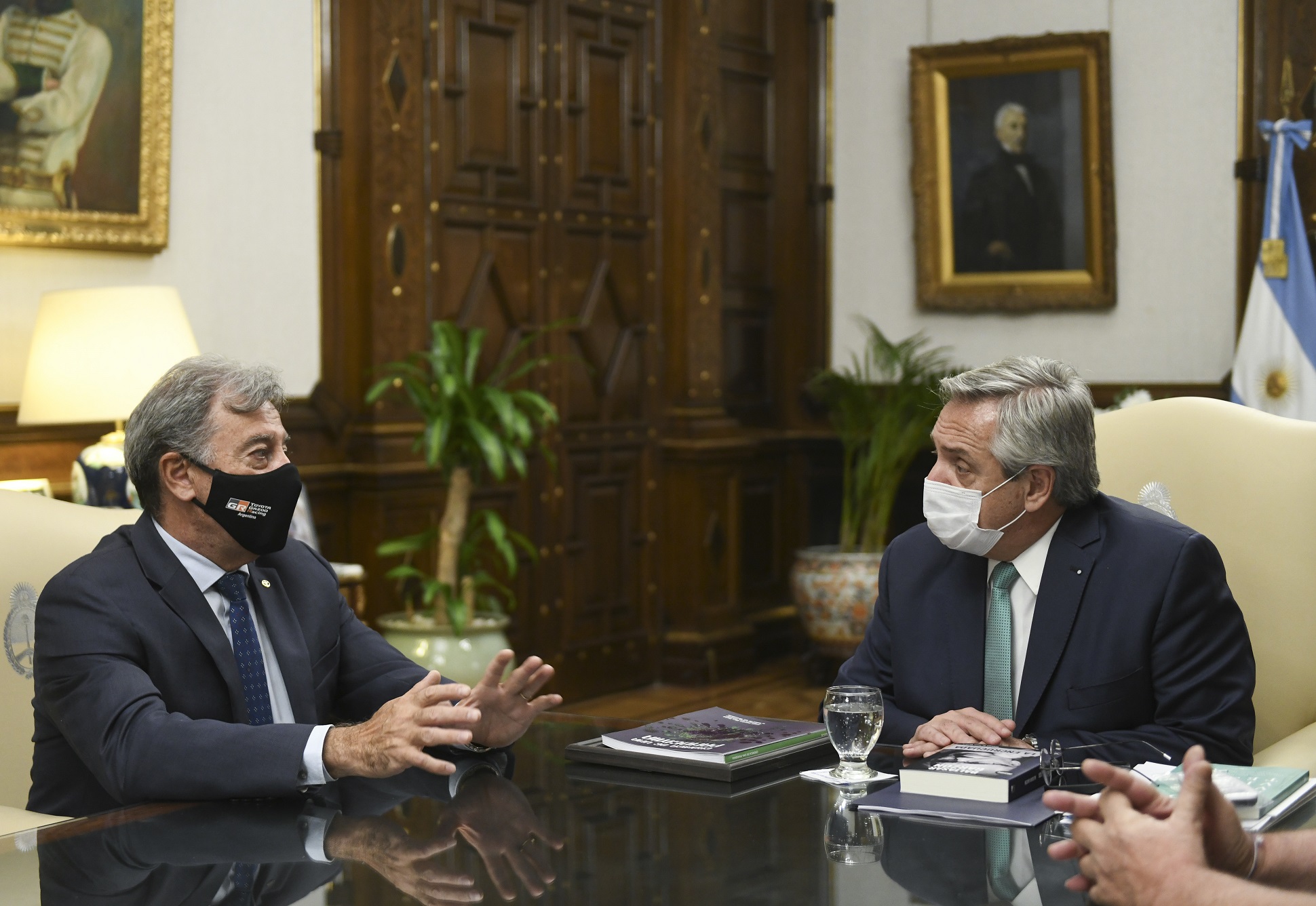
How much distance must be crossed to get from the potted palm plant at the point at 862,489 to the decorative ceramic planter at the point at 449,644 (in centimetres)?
206

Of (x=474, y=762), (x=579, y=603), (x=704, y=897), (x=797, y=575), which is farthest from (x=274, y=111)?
(x=704, y=897)

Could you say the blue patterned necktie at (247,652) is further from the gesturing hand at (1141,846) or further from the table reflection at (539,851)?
the gesturing hand at (1141,846)

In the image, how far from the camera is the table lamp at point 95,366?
3.77 m

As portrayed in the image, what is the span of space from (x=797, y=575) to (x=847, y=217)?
194 cm

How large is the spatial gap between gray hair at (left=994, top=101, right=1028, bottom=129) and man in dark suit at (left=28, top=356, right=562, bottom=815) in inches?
205

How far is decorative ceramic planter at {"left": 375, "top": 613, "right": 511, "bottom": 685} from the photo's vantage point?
184 inches

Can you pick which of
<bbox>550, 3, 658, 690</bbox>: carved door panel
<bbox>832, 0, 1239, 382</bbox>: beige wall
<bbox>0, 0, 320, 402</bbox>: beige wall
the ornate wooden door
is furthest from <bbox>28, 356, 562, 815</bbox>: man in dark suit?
<bbox>832, 0, 1239, 382</bbox>: beige wall

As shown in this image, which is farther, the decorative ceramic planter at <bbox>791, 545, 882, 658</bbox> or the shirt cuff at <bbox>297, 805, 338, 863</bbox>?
the decorative ceramic planter at <bbox>791, 545, 882, 658</bbox>

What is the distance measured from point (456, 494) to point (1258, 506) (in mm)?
2868

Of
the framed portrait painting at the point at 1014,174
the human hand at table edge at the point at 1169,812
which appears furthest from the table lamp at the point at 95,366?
the framed portrait painting at the point at 1014,174

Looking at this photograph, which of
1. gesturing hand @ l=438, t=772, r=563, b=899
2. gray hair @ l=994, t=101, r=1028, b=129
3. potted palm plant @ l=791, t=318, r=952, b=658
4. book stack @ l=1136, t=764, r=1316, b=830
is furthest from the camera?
gray hair @ l=994, t=101, r=1028, b=129

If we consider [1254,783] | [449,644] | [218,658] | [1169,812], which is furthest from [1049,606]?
[449,644]

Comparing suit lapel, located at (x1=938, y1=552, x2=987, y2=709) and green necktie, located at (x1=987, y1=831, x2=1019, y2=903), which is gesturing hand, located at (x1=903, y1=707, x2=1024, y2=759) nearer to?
suit lapel, located at (x1=938, y1=552, x2=987, y2=709)

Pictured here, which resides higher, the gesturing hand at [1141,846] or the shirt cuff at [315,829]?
the gesturing hand at [1141,846]
